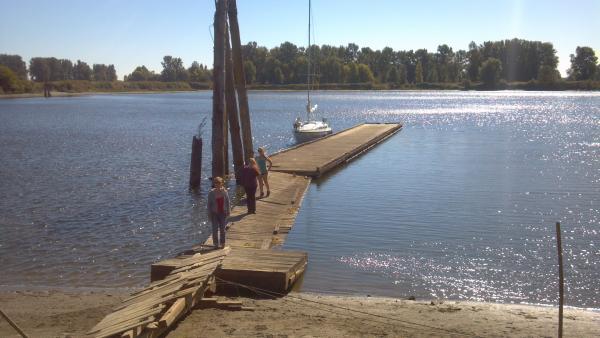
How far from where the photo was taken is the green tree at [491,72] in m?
193

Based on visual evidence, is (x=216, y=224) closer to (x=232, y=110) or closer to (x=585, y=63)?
(x=232, y=110)

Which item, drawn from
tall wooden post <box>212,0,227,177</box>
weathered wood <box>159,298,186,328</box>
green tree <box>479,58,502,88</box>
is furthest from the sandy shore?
green tree <box>479,58,502,88</box>

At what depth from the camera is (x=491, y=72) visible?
194875mm

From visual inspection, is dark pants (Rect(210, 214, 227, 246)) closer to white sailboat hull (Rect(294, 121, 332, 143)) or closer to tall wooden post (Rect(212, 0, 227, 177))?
tall wooden post (Rect(212, 0, 227, 177))

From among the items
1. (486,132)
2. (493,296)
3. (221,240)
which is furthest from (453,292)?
(486,132)

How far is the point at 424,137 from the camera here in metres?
47.7

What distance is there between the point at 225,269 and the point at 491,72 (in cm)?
19490

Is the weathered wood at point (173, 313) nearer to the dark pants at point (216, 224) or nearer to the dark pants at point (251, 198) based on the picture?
the dark pants at point (216, 224)

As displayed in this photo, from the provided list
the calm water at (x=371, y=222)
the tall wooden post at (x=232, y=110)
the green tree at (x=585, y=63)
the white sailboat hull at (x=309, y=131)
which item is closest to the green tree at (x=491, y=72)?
the green tree at (x=585, y=63)

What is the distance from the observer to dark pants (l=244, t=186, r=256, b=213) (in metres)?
16.3

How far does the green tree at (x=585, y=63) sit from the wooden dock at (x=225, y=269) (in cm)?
19049

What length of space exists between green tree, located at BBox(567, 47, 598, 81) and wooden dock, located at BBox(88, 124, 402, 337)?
19049cm

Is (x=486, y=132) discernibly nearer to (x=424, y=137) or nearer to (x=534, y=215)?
(x=424, y=137)

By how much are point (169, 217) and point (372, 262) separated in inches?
291
